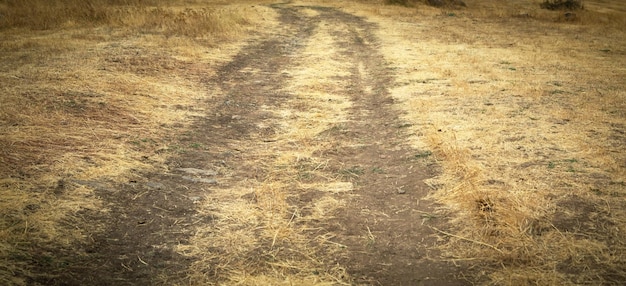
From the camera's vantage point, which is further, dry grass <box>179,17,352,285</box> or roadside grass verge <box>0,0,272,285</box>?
roadside grass verge <box>0,0,272,285</box>

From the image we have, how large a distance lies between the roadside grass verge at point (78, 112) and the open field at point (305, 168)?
0.03 meters

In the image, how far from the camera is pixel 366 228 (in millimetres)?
3504

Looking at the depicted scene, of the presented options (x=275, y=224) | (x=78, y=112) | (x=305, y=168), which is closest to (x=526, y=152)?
(x=305, y=168)

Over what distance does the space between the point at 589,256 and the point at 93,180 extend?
4239mm

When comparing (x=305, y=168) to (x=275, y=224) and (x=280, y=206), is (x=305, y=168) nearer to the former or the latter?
(x=280, y=206)

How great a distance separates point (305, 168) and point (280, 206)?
0.89m

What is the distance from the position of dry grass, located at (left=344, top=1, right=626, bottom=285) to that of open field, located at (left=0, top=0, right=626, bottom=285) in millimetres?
22

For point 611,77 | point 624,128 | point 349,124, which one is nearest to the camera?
point 624,128

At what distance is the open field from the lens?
298 cm

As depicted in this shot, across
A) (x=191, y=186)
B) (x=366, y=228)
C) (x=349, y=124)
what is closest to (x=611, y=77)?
(x=349, y=124)

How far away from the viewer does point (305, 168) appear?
4656 millimetres

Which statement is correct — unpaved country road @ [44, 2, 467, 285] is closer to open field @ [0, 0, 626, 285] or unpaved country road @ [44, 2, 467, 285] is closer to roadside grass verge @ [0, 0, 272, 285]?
open field @ [0, 0, 626, 285]

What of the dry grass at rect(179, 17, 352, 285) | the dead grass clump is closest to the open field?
the dry grass at rect(179, 17, 352, 285)

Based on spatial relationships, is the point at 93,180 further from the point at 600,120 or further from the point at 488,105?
the point at 600,120
